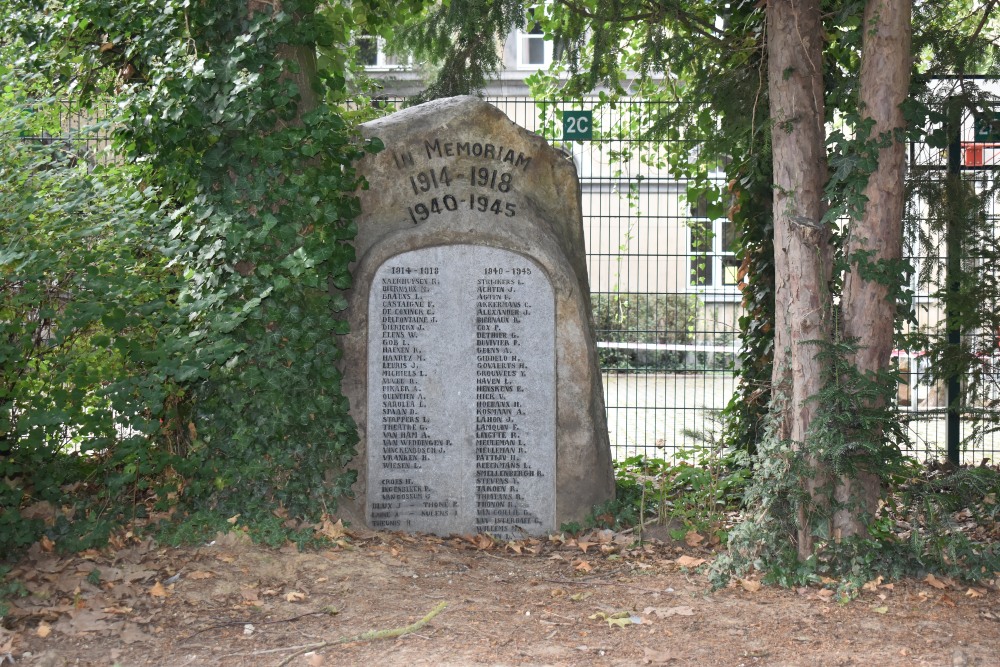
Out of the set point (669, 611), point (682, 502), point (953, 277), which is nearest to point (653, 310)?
point (953, 277)

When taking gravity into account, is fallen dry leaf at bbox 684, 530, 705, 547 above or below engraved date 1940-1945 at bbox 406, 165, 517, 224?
below

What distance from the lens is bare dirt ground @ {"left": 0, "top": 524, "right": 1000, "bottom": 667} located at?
3938mm

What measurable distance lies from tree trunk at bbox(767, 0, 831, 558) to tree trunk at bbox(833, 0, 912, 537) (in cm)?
16

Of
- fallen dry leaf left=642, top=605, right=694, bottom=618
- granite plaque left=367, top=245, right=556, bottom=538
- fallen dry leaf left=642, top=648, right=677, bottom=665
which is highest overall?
granite plaque left=367, top=245, right=556, bottom=538

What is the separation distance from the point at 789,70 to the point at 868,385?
1690 millimetres

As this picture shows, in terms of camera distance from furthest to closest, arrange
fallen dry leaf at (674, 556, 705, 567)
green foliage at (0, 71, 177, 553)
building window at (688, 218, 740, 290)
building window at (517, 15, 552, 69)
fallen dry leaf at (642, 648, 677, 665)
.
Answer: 1. building window at (517, 15, 552, 69)
2. building window at (688, 218, 740, 290)
3. fallen dry leaf at (674, 556, 705, 567)
4. green foliage at (0, 71, 177, 553)
5. fallen dry leaf at (642, 648, 677, 665)

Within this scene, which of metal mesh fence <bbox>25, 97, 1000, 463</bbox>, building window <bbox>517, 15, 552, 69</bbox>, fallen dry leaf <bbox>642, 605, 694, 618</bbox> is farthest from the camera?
building window <bbox>517, 15, 552, 69</bbox>

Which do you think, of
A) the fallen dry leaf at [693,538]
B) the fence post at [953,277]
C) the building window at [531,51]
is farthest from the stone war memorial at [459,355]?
the building window at [531,51]

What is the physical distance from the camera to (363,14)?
8.06 metres

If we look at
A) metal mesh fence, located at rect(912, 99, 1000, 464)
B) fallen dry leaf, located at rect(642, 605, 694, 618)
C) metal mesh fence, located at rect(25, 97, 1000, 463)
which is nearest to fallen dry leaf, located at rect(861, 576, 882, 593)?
metal mesh fence, located at rect(25, 97, 1000, 463)

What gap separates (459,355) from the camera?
5957 mm

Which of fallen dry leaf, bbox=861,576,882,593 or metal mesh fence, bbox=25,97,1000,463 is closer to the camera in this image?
fallen dry leaf, bbox=861,576,882,593

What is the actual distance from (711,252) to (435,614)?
24.0ft

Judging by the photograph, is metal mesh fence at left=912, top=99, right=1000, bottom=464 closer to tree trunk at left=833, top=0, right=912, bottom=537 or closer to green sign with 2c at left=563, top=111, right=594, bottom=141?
tree trunk at left=833, top=0, right=912, bottom=537
